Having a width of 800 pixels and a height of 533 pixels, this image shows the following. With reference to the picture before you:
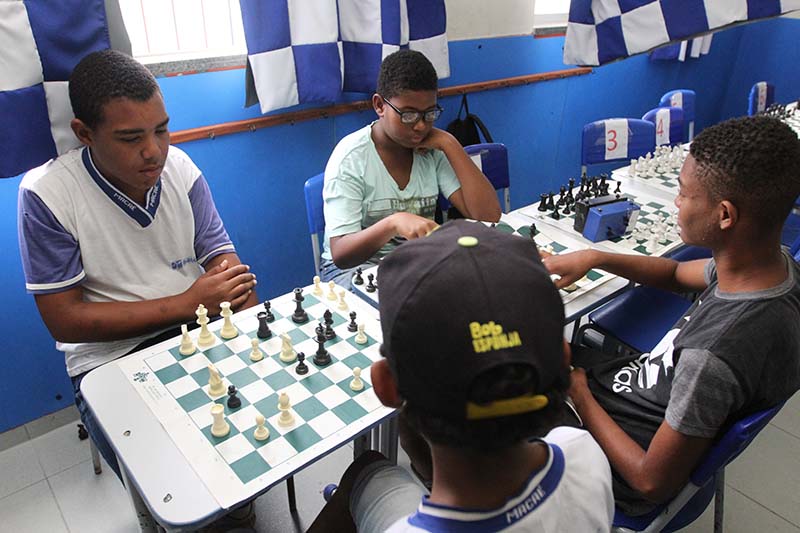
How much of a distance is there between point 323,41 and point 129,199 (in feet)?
4.20

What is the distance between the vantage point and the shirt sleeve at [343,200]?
6.68 ft

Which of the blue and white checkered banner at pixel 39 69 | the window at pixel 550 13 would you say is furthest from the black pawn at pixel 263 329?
the window at pixel 550 13

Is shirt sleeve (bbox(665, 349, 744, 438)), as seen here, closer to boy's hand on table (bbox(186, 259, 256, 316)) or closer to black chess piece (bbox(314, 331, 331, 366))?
black chess piece (bbox(314, 331, 331, 366))

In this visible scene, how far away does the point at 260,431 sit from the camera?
118 centimetres

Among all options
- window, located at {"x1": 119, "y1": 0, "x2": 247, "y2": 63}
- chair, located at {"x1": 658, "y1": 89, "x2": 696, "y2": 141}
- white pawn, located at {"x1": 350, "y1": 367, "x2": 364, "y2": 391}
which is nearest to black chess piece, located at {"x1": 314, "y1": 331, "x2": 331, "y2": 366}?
white pawn, located at {"x1": 350, "y1": 367, "x2": 364, "y2": 391}

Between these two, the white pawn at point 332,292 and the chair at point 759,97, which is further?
the chair at point 759,97

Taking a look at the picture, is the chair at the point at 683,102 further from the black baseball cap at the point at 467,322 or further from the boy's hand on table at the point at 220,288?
the black baseball cap at the point at 467,322

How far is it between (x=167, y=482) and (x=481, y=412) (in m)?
0.76

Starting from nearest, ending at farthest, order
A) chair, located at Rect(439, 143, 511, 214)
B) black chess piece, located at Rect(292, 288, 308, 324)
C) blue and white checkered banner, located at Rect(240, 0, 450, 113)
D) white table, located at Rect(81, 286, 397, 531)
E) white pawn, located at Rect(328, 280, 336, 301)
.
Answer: white table, located at Rect(81, 286, 397, 531) < black chess piece, located at Rect(292, 288, 308, 324) < white pawn, located at Rect(328, 280, 336, 301) < blue and white checkered banner, located at Rect(240, 0, 450, 113) < chair, located at Rect(439, 143, 511, 214)

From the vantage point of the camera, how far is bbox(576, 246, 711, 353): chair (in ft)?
6.73

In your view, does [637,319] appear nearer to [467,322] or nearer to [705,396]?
[705,396]

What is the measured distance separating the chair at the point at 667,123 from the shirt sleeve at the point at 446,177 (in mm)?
1752

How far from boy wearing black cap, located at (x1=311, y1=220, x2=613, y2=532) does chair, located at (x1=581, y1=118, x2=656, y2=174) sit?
8.39 feet

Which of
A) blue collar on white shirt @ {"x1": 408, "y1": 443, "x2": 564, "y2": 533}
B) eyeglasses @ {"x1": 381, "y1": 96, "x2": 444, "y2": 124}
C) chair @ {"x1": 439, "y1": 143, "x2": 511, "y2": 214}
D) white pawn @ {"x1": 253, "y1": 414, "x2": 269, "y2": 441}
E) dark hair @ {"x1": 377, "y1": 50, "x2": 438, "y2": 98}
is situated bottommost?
white pawn @ {"x1": 253, "y1": 414, "x2": 269, "y2": 441}
